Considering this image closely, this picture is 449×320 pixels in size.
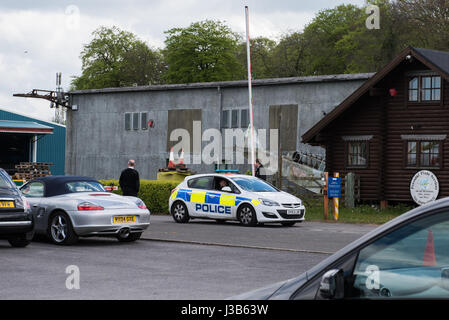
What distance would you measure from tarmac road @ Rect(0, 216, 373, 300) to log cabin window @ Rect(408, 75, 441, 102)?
14.3m

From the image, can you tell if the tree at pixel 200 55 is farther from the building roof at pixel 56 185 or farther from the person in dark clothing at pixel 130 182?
the building roof at pixel 56 185

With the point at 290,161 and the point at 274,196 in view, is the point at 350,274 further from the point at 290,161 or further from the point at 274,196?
the point at 290,161

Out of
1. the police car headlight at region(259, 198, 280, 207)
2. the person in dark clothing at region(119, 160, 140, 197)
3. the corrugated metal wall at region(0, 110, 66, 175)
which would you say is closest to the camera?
the police car headlight at region(259, 198, 280, 207)

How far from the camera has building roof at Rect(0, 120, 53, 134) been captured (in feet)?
195

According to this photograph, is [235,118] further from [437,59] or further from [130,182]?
[130,182]

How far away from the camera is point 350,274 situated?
12.8 ft

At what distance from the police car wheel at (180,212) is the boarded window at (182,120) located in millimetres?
22643

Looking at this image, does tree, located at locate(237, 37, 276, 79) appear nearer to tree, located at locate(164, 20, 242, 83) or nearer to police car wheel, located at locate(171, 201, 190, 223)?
tree, located at locate(164, 20, 242, 83)

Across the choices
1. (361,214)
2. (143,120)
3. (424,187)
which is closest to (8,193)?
(361,214)

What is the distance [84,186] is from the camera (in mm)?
16641

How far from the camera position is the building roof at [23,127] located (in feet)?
195

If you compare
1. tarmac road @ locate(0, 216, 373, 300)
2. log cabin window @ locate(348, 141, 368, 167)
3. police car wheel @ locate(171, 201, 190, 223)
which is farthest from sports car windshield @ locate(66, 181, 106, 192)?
log cabin window @ locate(348, 141, 368, 167)

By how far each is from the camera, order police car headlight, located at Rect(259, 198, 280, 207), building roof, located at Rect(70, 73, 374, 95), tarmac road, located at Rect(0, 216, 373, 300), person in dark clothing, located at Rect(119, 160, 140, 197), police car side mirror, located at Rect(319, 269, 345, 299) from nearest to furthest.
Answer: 1. police car side mirror, located at Rect(319, 269, 345, 299)
2. tarmac road, located at Rect(0, 216, 373, 300)
3. police car headlight, located at Rect(259, 198, 280, 207)
4. person in dark clothing, located at Rect(119, 160, 140, 197)
5. building roof, located at Rect(70, 73, 374, 95)

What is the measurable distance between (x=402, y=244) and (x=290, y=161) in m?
38.1
